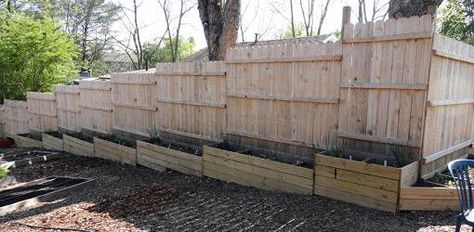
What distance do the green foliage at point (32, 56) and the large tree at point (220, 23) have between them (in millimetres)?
6497

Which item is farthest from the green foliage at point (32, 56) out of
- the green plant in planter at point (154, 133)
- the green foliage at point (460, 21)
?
the green foliage at point (460, 21)

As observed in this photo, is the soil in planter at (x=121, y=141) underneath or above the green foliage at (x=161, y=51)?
underneath

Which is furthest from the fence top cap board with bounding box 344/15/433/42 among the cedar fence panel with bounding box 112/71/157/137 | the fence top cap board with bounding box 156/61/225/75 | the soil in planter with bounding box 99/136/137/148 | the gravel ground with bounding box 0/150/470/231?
the soil in planter with bounding box 99/136/137/148

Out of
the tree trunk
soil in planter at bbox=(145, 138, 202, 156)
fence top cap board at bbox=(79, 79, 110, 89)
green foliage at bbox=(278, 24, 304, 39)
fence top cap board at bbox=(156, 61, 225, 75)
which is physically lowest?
soil in planter at bbox=(145, 138, 202, 156)

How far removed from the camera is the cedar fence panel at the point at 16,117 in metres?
12.1

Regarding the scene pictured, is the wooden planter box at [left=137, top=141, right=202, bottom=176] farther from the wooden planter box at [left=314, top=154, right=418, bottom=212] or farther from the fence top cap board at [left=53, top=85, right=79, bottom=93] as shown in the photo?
the fence top cap board at [left=53, top=85, right=79, bottom=93]

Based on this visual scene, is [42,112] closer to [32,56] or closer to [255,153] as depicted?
[32,56]

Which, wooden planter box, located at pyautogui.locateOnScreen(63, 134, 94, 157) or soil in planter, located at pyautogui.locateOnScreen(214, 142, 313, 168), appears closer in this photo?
soil in planter, located at pyautogui.locateOnScreen(214, 142, 313, 168)

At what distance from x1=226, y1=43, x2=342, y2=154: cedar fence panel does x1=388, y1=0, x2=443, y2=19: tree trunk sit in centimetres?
150

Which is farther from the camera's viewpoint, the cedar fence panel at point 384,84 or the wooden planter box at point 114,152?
the wooden planter box at point 114,152

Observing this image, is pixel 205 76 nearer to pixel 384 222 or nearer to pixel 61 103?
pixel 384 222

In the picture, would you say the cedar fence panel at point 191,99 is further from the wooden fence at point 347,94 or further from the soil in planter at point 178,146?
the soil in planter at point 178,146

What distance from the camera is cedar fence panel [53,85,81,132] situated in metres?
9.94

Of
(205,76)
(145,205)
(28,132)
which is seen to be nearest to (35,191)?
(145,205)
